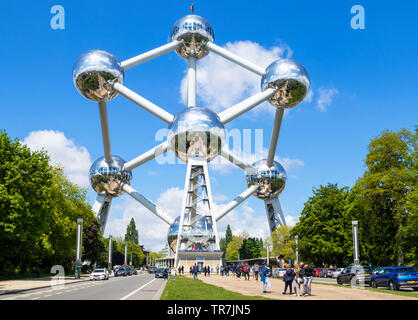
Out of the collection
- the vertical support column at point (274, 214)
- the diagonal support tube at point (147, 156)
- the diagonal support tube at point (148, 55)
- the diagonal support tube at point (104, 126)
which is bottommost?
the vertical support column at point (274, 214)

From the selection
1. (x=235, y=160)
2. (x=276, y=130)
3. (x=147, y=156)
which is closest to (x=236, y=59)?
(x=276, y=130)

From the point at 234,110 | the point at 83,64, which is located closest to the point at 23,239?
the point at 83,64

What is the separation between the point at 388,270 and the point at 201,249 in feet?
91.4

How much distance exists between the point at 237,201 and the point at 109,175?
15412 mm

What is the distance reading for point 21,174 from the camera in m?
29.9

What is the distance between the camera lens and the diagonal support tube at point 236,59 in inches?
1601

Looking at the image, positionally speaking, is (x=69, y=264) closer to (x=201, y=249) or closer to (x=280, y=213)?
(x=201, y=249)

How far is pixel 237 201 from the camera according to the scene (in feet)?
174

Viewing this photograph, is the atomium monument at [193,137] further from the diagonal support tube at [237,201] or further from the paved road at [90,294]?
the paved road at [90,294]

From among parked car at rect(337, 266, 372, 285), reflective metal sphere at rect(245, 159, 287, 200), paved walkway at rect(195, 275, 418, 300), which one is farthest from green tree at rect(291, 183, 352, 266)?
paved walkway at rect(195, 275, 418, 300)

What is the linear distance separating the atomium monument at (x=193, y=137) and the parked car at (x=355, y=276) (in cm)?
1475

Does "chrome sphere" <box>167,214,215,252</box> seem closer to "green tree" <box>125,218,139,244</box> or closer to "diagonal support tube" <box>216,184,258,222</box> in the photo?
"diagonal support tube" <box>216,184,258,222</box>

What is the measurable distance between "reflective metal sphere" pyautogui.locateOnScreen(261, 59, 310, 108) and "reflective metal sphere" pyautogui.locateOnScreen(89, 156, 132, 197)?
68.9 feet

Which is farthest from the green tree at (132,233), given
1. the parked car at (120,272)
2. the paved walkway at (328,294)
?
A: the paved walkway at (328,294)
